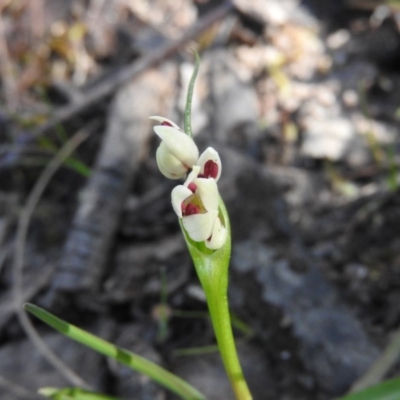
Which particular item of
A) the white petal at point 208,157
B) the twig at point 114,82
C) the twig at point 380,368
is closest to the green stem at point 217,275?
the white petal at point 208,157

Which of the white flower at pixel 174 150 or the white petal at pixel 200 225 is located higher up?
the white flower at pixel 174 150

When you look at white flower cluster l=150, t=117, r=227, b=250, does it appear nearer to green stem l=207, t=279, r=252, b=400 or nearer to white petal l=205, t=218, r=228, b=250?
white petal l=205, t=218, r=228, b=250

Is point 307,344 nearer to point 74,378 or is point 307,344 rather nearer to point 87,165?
point 74,378

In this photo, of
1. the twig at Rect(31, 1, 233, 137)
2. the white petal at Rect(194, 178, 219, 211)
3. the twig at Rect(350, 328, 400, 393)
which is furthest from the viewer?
the twig at Rect(31, 1, 233, 137)

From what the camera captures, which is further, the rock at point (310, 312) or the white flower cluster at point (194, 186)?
the rock at point (310, 312)

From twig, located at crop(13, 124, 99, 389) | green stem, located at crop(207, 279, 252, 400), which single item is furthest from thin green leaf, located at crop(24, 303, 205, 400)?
twig, located at crop(13, 124, 99, 389)

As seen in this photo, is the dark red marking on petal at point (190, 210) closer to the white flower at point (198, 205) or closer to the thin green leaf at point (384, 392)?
the white flower at point (198, 205)

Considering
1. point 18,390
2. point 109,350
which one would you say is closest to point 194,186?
point 109,350
